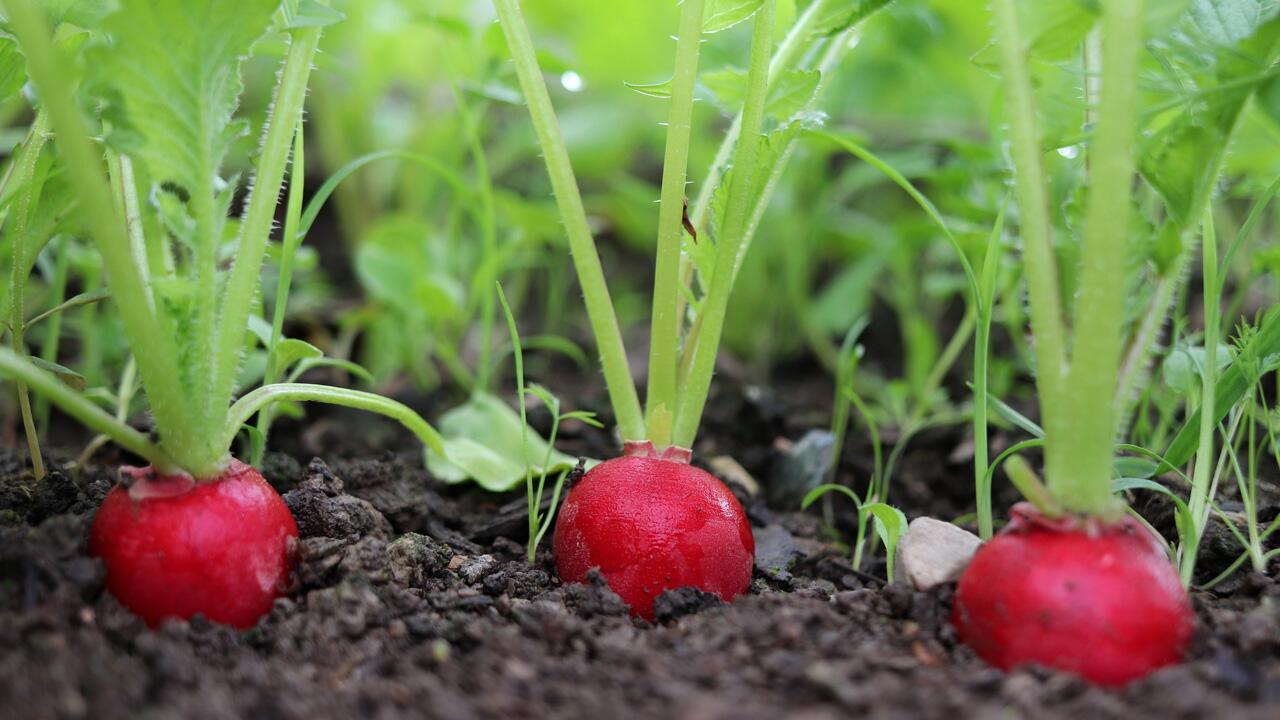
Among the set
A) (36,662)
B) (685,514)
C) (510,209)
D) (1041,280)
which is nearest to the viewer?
(36,662)

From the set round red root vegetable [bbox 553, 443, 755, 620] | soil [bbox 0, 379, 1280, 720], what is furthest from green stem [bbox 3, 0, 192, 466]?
round red root vegetable [bbox 553, 443, 755, 620]

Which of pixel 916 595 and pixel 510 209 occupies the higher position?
pixel 510 209

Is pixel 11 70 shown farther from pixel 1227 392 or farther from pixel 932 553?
pixel 1227 392

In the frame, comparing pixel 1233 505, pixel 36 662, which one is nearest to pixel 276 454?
pixel 36 662

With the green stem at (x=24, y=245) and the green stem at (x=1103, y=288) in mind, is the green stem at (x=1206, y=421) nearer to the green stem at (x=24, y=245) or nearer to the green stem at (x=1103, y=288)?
the green stem at (x=1103, y=288)

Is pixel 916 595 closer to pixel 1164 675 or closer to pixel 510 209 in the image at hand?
pixel 1164 675

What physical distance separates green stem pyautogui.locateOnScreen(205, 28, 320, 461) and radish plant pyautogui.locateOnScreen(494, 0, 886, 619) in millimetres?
227

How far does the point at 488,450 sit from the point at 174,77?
0.68m

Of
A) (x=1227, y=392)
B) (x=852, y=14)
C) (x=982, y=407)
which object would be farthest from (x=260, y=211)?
(x=1227, y=392)

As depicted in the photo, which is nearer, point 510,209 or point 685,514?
point 685,514

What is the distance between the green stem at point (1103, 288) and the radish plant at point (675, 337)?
32cm

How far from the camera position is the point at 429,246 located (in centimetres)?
206

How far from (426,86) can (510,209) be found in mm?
861

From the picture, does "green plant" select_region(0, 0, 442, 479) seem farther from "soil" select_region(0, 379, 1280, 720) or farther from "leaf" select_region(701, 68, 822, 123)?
"leaf" select_region(701, 68, 822, 123)
